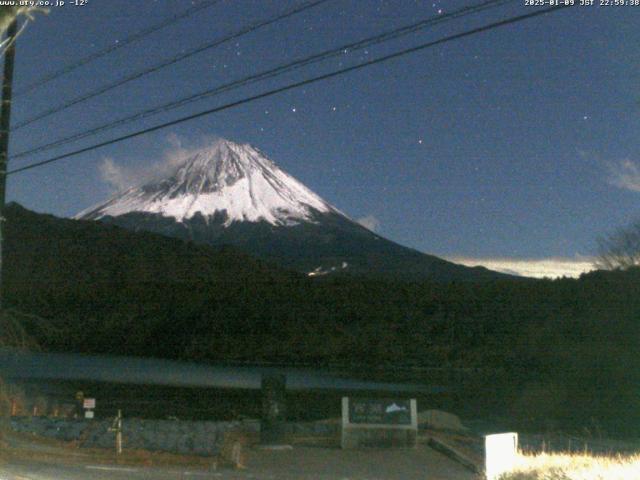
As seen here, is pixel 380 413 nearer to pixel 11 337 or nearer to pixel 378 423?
pixel 378 423

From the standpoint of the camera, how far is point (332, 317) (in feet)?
290

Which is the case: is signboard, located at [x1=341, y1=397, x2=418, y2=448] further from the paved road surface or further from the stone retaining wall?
the stone retaining wall

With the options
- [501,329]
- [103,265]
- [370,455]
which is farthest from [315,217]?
[370,455]

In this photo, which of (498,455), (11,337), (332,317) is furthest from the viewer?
(332,317)

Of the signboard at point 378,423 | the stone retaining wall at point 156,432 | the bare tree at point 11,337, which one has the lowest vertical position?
the stone retaining wall at point 156,432

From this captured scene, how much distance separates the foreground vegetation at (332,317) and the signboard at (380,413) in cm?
1922

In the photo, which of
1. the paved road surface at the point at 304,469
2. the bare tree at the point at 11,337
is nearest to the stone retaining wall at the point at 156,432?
the bare tree at the point at 11,337

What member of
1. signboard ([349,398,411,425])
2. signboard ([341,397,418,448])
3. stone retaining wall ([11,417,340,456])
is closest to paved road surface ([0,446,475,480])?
signboard ([341,397,418,448])

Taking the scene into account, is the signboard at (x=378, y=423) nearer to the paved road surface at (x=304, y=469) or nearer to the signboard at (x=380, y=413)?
the signboard at (x=380, y=413)

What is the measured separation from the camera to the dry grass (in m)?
9.21

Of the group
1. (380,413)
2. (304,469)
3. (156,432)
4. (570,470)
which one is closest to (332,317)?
(156,432)

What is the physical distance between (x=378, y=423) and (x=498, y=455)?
720cm

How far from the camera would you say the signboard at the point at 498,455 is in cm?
1124

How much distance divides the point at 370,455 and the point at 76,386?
32.0m
